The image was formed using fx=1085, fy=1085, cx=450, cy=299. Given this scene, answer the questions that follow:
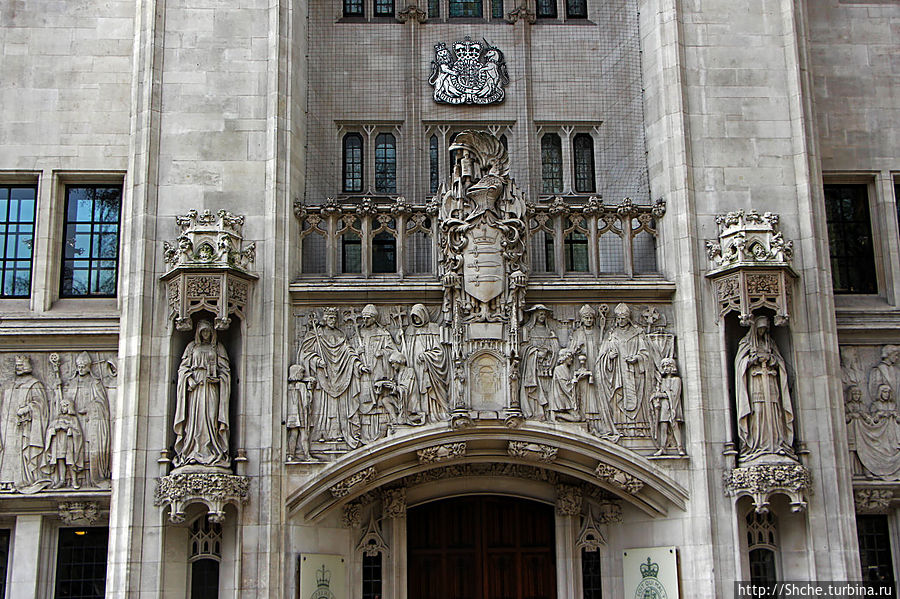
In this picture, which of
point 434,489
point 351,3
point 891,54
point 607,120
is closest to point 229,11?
point 351,3

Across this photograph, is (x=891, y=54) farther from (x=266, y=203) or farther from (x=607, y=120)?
(x=266, y=203)

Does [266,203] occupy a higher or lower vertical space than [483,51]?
lower

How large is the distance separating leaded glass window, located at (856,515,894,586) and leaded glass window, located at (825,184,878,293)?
358 cm

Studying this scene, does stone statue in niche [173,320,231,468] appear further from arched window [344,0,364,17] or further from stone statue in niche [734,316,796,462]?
stone statue in niche [734,316,796,462]

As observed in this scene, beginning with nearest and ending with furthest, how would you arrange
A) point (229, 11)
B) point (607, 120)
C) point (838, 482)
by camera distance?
point (838, 482), point (229, 11), point (607, 120)

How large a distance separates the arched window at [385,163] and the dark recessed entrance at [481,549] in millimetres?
5078

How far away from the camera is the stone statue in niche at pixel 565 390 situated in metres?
15.0

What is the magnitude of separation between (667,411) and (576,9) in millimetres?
7359

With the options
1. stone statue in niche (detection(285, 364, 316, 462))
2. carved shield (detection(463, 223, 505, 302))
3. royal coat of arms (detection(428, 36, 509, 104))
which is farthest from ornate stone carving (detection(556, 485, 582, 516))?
royal coat of arms (detection(428, 36, 509, 104))

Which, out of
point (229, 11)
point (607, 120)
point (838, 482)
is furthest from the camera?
point (607, 120)

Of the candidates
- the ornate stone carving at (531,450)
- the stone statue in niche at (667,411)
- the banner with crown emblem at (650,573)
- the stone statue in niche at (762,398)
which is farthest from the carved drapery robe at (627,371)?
the banner with crown emblem at (650,573)

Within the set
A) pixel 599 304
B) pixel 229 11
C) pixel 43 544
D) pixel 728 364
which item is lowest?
pixel 43 544

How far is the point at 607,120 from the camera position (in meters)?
17.7

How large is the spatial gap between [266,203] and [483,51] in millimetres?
4902
